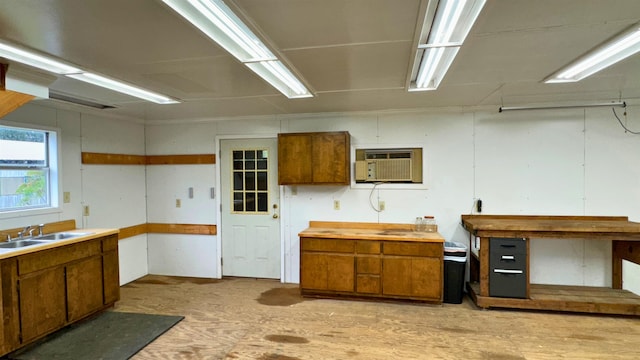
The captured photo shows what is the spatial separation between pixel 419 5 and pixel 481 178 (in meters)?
3.10

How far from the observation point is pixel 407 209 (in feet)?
14.0

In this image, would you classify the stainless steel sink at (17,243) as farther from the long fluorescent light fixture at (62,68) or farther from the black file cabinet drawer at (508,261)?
the black file cabinet drawer at (508,261)

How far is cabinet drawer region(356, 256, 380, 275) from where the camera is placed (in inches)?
150

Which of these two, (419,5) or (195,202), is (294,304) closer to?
(195,202)

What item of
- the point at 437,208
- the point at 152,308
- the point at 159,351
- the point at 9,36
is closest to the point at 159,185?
the point at 152,308

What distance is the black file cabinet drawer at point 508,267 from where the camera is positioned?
3.48m

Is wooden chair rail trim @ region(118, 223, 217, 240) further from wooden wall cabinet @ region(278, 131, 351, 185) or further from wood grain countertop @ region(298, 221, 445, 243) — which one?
wood grain countertop @ region(298, 221, 445, 243)

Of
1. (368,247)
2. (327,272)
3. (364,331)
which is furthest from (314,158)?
(364,331)

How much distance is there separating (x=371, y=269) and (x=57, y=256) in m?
3.18

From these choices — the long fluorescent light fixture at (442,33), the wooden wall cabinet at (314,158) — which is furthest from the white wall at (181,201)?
the long fluorescent light fixture at (442,33)

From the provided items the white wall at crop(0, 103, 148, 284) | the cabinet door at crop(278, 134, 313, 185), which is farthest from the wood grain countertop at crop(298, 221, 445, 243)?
the white wall at crop(0, 103, 148, 284)

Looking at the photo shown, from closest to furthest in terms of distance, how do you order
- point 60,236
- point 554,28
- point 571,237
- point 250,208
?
point 554,28 → point 571,237 → point 60,236 → point 250,208

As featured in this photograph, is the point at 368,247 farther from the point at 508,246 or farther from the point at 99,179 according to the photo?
the point at 99,179

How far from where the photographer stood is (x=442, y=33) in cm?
193
